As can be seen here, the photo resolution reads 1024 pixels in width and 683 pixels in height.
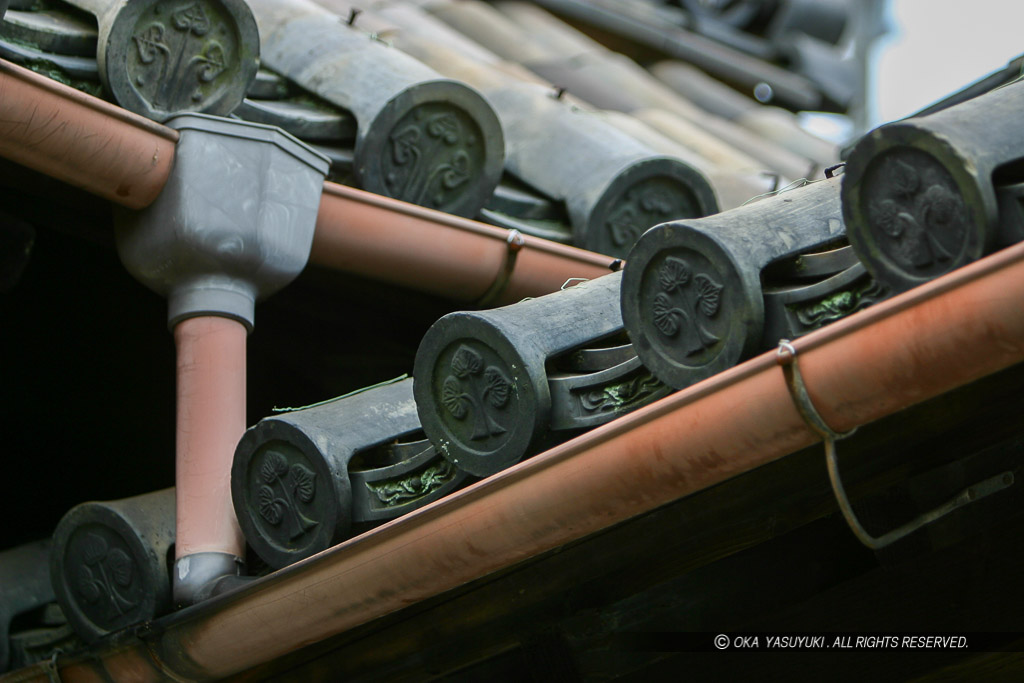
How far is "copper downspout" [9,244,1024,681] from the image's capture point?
77.2 inches

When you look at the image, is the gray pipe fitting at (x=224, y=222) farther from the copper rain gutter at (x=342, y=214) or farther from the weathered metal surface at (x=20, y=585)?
the weathered metal surface at (x=20, y=585)

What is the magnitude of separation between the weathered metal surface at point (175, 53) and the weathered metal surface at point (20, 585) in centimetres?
120

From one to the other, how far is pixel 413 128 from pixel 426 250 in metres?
0.39

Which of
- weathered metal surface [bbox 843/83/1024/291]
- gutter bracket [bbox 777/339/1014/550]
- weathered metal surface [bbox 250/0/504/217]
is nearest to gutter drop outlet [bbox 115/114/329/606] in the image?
weathered metal surface [bbox 250/0/504/217]

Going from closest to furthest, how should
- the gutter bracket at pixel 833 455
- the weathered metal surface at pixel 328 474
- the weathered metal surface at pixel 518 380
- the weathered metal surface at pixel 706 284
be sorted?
the gutter bracket at pixel 833 455
the weathered metal surface at pixel 706 284
the weathered metal surface at pixel 518 380
the weathered metal surface at pixel 328 474

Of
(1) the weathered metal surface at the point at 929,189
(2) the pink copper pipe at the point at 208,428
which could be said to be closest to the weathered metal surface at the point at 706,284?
(1) the weathered metal surface at the point at 929,189

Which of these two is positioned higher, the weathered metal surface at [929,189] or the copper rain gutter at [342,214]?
the copper rain gutter at [342,214]

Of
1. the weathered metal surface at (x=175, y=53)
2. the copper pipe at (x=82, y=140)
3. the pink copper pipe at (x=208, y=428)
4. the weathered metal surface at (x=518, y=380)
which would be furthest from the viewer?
the weathered metal surface at (x=175, y=53)

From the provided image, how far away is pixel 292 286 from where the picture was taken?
430 cm

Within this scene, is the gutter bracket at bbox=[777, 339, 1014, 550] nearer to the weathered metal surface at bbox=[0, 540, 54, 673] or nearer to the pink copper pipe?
the pink copper pipe

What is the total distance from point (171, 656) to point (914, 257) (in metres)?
1.79

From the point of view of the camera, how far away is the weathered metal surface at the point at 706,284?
2299mm

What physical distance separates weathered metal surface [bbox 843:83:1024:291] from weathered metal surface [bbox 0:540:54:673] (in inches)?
97.8

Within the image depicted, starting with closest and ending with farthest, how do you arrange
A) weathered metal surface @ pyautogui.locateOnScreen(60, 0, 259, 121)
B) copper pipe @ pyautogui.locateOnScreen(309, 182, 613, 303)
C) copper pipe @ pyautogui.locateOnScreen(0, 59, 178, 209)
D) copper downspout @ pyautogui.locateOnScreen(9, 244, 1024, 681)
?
1. copper downspout @ pyautogui.locateOnScreen(9, 244, 1024, 681)
2. copper pipe @ pyautogui.locateOnScreen(0, 59, 178, 209)
3. weathered metal surface @ pyautogui.locateOnScreen(60, 0, 259, 121)
4. copper pipe @ pyautogui.locateOnScreen(309, 182, 613, 303)
